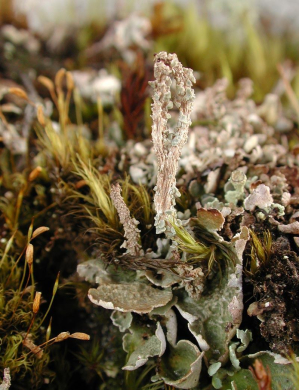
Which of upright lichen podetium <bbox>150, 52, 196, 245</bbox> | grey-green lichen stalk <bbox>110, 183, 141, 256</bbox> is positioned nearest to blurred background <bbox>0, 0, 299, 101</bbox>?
upright lichen podetium <bbox>150, 52, 196, 245</bbox>

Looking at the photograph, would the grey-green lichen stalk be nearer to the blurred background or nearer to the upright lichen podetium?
the upright lichen podetium

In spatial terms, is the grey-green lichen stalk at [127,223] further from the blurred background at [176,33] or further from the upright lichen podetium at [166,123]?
the blurred background at [176,33]

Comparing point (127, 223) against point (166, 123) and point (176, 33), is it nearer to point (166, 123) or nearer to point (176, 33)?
point (166, 123)

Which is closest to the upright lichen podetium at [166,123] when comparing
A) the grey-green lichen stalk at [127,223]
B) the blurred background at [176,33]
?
the grey-green lichen stalk at [127,223]

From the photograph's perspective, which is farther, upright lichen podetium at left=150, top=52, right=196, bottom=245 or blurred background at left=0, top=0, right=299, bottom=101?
blurred background at left=0, top=0, right=299, bottom=101

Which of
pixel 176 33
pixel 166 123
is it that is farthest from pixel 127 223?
pixel 176 33

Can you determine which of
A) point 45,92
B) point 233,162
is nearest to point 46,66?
point 45,92

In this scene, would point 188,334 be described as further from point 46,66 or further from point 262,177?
point 46,66

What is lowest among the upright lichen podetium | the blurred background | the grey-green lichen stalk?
the grey-green lichen stalk
